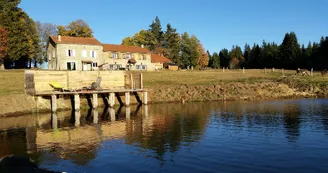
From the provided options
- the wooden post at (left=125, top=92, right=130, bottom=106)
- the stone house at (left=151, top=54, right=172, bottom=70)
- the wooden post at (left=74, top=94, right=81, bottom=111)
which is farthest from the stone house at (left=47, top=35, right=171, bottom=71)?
the wooden post at (left=74, top=94, right=81, bottom=111)

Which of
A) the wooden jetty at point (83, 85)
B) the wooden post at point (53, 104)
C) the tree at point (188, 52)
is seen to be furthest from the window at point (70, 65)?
the tree at point (188, 52)

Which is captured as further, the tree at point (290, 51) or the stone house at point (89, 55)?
the tree at point (290, 51)

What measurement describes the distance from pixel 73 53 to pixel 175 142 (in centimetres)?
4830

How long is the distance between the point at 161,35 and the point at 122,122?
282ft

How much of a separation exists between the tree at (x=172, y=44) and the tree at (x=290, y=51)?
34.2 m

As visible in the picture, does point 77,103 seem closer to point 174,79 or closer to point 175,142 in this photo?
point 175,142

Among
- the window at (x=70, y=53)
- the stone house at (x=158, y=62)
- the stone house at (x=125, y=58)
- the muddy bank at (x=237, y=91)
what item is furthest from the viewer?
the stone house at (x=158, y=62)

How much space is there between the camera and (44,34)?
288 ft

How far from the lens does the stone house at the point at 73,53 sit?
60719 mm

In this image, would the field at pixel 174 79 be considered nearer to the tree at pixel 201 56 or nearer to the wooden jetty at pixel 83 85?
the wooden jetty at pixel 83 85

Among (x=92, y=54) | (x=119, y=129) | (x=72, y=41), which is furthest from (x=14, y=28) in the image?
(x=119, y=129)

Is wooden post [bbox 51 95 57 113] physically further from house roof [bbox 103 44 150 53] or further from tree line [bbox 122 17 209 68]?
tree line [bbox 122 17 209 68]

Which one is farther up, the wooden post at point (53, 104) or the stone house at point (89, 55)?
the stone house at point (89, 55)

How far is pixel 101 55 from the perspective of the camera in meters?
66.5
